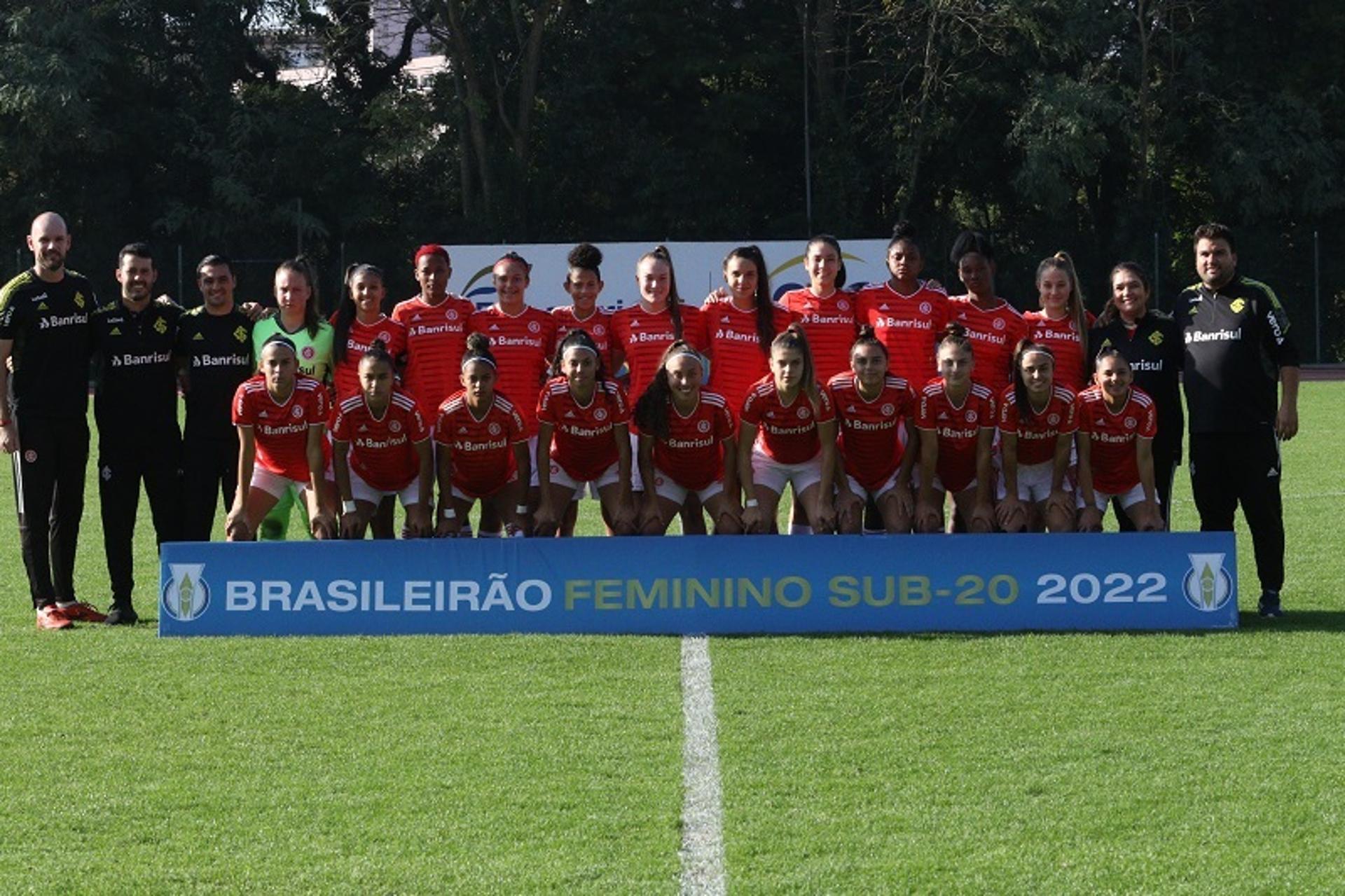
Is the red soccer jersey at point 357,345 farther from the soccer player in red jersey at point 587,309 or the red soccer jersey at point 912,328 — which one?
the red soccer jersey at point 912,328

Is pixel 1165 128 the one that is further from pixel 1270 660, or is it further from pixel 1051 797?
pixel 1051 797

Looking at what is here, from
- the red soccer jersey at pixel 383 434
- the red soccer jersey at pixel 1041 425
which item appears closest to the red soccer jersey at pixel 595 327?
the red soccer jersey at pixel 383 434

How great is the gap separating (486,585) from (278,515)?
1.53 m

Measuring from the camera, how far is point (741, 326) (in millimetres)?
9062

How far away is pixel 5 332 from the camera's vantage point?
26.5 feet

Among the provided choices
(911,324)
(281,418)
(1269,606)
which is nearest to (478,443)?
(281,418)

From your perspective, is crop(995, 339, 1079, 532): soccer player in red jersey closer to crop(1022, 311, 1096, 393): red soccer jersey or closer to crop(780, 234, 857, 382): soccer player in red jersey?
crop(1022, 311, 1096, 393): red soccer jersey

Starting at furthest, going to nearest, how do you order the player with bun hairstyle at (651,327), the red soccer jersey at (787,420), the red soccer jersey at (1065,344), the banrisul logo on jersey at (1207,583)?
the player with bun hairstyle at (651,327)
the red soccer jersey at (1065,344)
the red soccer jersey at (787,420)
the banrisul logo on jersey at (1207,583)

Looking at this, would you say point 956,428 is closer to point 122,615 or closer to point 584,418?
point 584,418

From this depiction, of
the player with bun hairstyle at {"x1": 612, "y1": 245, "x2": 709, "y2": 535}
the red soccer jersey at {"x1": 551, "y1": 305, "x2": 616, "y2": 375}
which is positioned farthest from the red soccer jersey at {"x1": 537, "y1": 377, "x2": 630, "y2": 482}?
the red soccer jersey at {"x1": 551, "y1": 305, "x2": 616, "y2": 375}

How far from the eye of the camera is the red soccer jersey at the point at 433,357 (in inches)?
359

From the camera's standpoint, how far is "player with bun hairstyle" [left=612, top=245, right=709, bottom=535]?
8.95 metres

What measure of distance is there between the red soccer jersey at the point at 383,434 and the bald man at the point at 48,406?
117 cm

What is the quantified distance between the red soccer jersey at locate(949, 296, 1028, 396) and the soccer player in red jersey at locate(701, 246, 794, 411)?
94 centimetres
